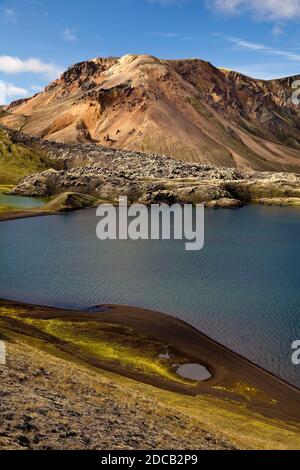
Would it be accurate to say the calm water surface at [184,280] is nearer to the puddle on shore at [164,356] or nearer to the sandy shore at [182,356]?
the sandy shore at [182,356]

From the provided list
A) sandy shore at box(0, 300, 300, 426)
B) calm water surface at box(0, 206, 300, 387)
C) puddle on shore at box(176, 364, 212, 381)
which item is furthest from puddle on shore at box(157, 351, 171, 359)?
calm water surface at box(0, 206, 300, 387)

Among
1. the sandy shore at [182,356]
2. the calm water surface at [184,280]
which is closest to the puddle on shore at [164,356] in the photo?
the sandy shore at [182,356]

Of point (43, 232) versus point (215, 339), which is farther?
point (43, 232)

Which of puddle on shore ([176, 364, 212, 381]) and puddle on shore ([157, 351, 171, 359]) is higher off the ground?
puddle on shore ([157, 351, 171, 359])

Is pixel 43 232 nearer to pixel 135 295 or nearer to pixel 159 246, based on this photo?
pixel 159 246

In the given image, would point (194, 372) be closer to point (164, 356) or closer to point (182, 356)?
point (182, 356)

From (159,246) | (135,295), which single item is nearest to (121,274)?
(135,295)

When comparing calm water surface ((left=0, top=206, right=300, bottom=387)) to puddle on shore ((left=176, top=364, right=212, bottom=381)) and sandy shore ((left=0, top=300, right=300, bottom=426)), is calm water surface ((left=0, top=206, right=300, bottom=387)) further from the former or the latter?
puddle on shore ((left=176, top=364, right=212, bottom=381))
